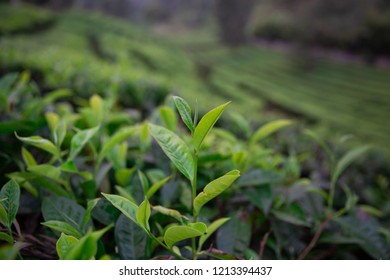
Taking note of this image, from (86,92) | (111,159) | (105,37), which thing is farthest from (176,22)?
(111,159)

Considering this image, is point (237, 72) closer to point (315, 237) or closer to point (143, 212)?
point (315, 237)

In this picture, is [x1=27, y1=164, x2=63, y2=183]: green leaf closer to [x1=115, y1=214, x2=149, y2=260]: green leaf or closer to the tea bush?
the tea bush

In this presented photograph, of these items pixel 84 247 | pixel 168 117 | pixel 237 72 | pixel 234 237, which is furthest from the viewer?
pixel 237 72

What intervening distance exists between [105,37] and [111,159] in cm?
314

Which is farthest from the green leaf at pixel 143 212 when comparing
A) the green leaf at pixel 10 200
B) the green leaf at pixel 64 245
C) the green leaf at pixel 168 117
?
the green leaf at pixel 168 117

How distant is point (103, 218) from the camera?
2.46 ft

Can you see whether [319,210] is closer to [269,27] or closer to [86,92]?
[86,92]

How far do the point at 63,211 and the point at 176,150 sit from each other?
27cm

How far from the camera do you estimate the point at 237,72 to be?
3.42 meters

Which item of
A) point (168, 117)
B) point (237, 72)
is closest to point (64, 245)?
point (168, 117)

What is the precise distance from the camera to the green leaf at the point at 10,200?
617mm

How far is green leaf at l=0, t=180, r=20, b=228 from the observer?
617 millimetres

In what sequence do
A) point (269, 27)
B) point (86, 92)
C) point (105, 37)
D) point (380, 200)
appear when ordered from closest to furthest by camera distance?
point (380, 200) → point (86, 92) → point (269, 27) → point (105, 37)
